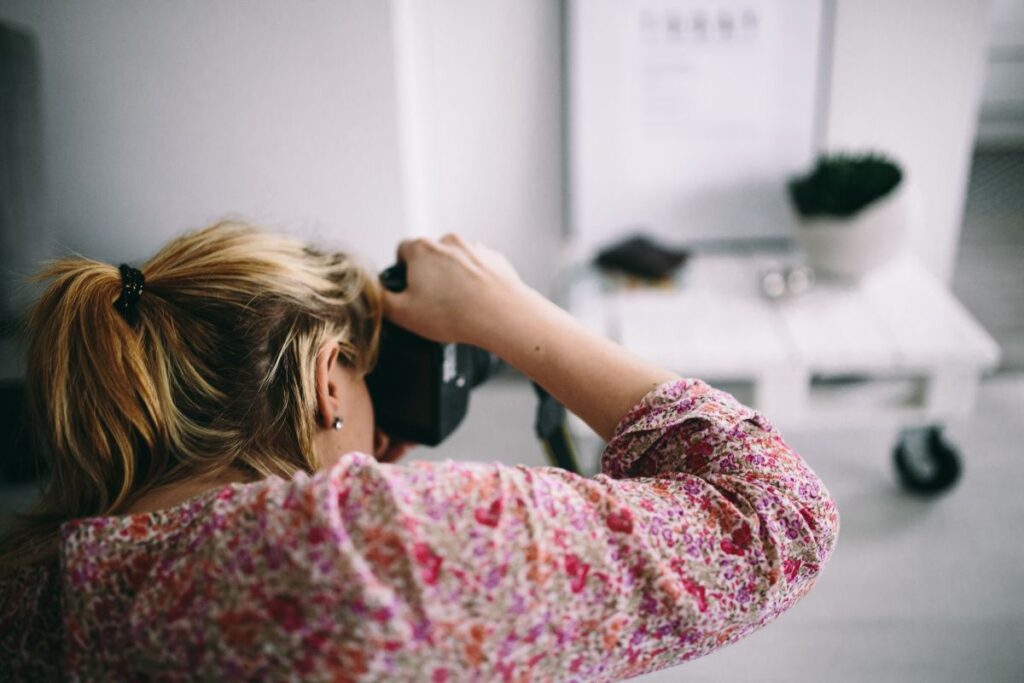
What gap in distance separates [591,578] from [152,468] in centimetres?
34

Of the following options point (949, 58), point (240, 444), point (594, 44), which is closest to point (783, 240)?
point (949, 58)

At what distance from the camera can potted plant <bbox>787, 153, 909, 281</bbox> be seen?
1397 mm

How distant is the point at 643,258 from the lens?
58.7 inches

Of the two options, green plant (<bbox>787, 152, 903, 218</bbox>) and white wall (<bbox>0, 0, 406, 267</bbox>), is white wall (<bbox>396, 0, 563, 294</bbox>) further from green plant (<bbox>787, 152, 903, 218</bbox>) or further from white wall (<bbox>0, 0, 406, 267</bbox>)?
green plant (<bbox>787, 152, 903, 218</bbox>)

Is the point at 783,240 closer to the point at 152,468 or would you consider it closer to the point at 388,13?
the point at 388,13

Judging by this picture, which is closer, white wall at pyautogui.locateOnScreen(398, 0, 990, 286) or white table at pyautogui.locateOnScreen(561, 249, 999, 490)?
white table at pyautogui.locateOnScreen(561, 249, 999, 490)

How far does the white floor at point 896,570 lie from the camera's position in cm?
121

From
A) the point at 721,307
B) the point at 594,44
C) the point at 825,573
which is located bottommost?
the point at 825,573

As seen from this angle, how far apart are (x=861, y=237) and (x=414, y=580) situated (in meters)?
1.24

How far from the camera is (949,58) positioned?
1526 millimetres

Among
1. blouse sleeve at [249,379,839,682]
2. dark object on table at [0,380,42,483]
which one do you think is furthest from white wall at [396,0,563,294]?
blouse sleeve at [249,379,839,682]

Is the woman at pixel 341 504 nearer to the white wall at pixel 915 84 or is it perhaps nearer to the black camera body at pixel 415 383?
the black camera body at pixel 415 383

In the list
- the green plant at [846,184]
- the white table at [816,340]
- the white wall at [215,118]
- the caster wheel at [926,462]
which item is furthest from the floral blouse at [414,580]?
the caster wheel at [926,462]

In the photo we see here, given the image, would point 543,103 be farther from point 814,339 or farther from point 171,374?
point 171,374
